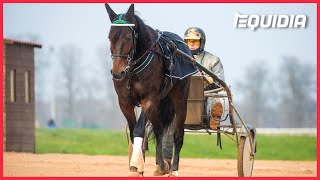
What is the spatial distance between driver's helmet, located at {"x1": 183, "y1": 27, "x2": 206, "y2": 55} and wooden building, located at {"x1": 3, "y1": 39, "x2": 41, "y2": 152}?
34.9 feet

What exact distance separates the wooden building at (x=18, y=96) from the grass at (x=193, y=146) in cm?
308

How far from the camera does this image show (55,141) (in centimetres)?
3588

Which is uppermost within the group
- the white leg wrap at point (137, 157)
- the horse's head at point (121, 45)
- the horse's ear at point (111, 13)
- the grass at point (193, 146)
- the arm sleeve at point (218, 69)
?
the horse's ear at point (111, 13)

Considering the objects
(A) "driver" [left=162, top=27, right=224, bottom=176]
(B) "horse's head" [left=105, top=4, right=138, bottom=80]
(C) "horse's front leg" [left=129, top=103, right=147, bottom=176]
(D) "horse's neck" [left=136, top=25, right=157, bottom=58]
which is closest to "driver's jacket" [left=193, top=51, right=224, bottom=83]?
(A) "driver" [left=162, top=27, right=224, bottom=176]

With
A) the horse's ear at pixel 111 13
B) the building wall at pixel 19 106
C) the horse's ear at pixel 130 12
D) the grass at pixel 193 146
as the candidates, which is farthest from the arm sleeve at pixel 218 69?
the grass at pixel 193 146

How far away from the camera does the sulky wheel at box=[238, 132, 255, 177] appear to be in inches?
562

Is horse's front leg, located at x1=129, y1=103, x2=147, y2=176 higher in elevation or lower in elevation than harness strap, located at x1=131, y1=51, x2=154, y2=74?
lower

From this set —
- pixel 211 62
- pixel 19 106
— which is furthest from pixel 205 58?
pixel 19 106

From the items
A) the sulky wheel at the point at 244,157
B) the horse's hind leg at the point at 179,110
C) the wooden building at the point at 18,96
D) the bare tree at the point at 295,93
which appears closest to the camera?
the horse's hind leg at the point at 179,110

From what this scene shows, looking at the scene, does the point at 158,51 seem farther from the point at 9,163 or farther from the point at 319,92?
the point at 319,92

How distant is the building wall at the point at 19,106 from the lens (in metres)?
25.2

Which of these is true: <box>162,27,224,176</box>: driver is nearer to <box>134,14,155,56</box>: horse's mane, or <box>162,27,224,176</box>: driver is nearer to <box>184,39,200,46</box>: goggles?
<box>184,39,200,46</box>: goggles

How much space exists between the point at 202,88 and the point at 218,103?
39 centimetres

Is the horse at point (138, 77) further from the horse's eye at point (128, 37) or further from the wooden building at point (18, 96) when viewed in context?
the wooden building at point (18, 96)
